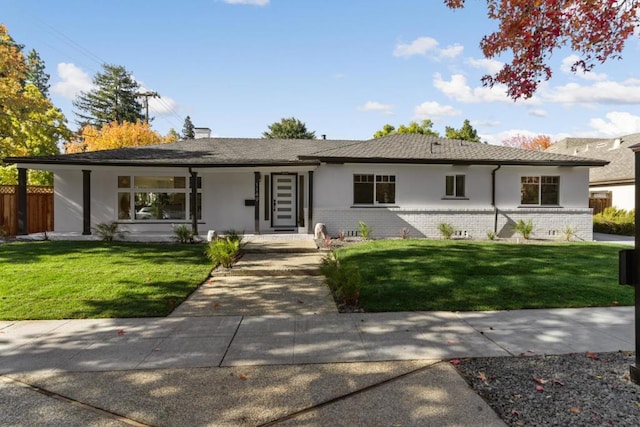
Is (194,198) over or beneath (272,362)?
over

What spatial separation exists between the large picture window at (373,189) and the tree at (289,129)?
3688 cm

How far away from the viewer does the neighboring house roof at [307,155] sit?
43.7ft

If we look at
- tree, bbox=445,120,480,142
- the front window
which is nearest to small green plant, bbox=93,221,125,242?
the front window

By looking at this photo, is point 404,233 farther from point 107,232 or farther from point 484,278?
point 107,232

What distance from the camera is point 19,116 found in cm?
1709

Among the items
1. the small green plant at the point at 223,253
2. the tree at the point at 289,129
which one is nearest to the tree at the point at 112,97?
the tree at the point at 289,129

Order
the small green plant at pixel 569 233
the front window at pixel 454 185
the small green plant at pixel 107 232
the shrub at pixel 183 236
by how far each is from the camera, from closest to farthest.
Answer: the shrub at pixel 183 236 → the small green plant at pixel 107 232 → the small green plant at pixel 569 233 → the front window at pixel 454 185

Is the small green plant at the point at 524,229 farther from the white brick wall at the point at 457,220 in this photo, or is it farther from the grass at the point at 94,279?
the grass at the point at 94,279

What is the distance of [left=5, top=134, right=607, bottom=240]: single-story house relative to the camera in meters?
14.0

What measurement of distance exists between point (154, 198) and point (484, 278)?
A: 1207 cm

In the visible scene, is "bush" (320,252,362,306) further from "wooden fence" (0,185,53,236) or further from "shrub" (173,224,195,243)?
"wooden fence" (0,185,53,236)

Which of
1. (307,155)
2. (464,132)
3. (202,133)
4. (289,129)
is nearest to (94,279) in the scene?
(307,155)

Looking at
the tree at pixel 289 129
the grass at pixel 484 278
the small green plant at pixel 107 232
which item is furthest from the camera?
the tree at pixel 289 129

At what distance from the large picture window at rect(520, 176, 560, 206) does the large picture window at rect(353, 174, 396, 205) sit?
5354mm
